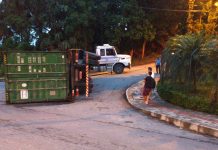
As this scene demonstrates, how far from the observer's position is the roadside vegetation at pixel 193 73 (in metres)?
15.0

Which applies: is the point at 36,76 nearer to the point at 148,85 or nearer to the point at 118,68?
the point at 148,85

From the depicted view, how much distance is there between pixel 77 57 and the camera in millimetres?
21812

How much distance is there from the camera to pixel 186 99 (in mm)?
16094

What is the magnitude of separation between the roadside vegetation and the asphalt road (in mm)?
2063

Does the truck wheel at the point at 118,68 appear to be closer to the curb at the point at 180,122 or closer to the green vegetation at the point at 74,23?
the green vegetation at the point at 74,23

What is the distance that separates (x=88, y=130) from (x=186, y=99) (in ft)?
18.7

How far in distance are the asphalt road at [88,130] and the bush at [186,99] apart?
1.91 metres

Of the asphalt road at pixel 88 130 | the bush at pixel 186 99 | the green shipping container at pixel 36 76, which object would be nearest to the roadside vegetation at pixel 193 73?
the bush at pixel 186 99

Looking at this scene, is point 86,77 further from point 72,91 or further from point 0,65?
point 0,65

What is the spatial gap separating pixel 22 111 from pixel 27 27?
2951 centimetres

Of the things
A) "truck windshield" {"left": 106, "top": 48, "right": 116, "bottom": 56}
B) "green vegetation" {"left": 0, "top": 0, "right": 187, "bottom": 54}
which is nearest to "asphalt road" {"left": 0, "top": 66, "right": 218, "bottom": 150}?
"truck windshield" {"left": 106, "top": 48, "right": 116, "bottom": 56}

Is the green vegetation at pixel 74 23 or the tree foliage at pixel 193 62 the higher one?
the green vegetation at pixel 74 23

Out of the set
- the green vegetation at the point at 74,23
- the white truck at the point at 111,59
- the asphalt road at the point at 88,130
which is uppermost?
the green vegetation at the point at 74,23

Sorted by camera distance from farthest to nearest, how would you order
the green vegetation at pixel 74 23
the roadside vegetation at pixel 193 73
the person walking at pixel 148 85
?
the green vegetation at pixel 74 23
the person walking at pixel 148 85
the roadside vegetation at pixel 193 73
